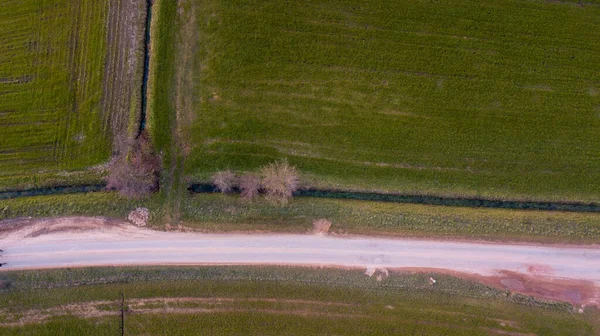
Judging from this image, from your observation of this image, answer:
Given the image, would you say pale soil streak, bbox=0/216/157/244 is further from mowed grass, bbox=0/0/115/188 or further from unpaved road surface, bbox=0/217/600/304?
mowed grass, bbox=0/0/115/188

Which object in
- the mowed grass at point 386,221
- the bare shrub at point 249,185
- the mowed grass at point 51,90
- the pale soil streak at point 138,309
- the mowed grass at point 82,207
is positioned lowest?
the pale soil streak at point 138,309

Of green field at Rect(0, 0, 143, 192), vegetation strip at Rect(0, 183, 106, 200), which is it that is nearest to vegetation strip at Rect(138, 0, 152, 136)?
green field at Rect(0, 0, 143, 192)

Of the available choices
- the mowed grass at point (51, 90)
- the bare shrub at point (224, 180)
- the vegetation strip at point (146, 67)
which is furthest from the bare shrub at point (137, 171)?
the bare shrub at point (224, 180)

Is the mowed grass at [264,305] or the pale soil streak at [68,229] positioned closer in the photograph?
the mowed grass at [264,305]

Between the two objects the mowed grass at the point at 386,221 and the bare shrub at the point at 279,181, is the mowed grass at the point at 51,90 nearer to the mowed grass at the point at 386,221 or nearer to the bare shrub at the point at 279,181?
the mowed grass at the point at 386,221

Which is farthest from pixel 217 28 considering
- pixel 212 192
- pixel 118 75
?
pixel 212 192
